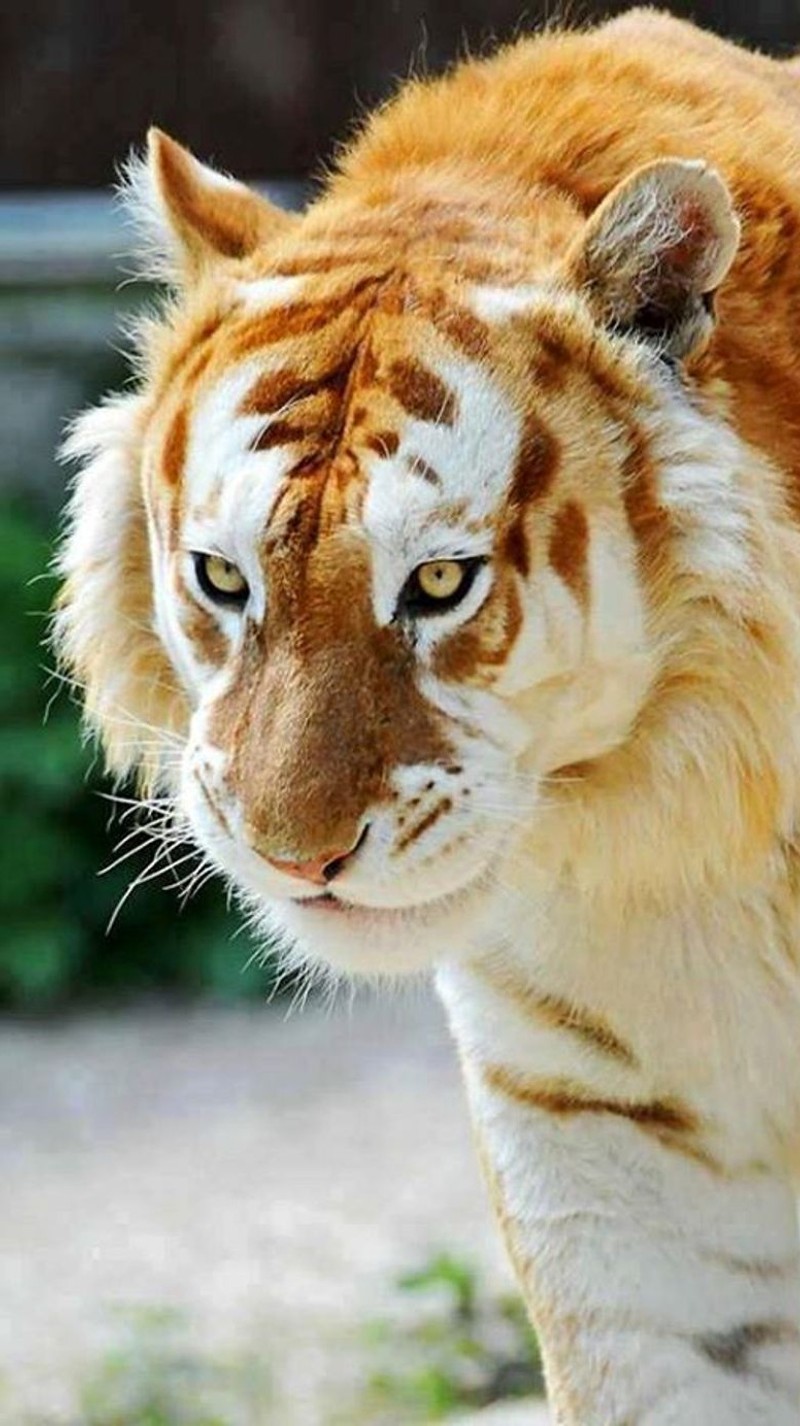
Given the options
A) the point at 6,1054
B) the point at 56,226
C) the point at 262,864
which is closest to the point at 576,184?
the point at 262,864

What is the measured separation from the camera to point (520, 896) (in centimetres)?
289

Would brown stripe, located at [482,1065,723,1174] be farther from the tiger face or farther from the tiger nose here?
the tiger nose

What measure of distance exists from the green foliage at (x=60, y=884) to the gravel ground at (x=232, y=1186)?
132 mm

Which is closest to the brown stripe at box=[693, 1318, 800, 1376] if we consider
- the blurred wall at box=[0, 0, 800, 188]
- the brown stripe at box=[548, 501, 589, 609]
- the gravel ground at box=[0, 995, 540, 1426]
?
the gravel ground at box=[0, 995, 540, 1426]

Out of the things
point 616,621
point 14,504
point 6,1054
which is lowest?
point 6,1054

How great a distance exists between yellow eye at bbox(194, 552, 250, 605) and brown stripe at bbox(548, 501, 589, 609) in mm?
294

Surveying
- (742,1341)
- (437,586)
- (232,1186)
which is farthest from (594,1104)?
(232,1186)

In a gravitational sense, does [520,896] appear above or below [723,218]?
below

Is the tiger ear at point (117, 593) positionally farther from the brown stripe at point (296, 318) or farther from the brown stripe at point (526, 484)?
the brown stripe at point (526, 484)

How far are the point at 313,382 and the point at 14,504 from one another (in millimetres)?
4317

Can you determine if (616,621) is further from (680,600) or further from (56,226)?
(56,226)

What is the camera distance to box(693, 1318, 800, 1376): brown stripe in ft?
10.3

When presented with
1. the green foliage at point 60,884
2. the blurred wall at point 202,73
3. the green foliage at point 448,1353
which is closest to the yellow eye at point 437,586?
the green foliage at point 448,1353

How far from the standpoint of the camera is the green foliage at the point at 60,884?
255 inches
